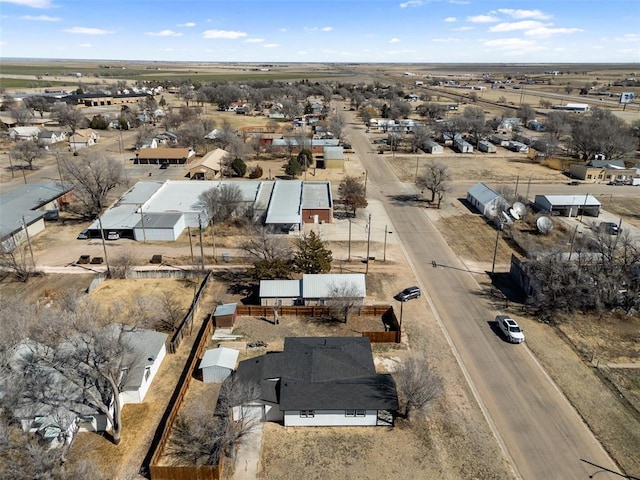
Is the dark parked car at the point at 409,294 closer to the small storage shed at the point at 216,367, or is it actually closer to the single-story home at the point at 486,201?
the small storage shed at the point at 216,367

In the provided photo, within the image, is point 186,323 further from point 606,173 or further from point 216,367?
point 606,173

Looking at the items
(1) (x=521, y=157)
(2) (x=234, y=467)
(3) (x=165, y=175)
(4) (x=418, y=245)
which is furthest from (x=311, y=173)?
(2) (x=234, y=467)

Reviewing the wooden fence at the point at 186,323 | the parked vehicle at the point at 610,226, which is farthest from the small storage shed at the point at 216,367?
the parked vehicle at the point at 610,226

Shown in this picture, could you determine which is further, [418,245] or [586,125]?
[586,125]

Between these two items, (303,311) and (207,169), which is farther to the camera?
(207,169)

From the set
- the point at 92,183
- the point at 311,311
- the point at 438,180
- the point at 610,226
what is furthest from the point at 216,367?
the point at 610,226

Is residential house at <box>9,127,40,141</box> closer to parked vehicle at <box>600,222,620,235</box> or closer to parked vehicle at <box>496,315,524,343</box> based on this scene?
parked vehicle at <box>496,315,524,343</box>

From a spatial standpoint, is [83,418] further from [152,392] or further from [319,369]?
[319,369]
